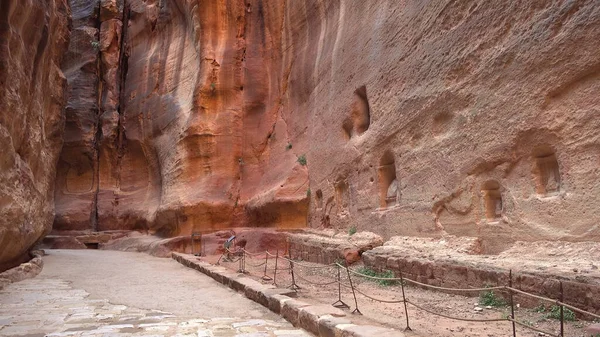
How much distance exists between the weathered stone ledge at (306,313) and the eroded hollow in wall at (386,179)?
393 cm

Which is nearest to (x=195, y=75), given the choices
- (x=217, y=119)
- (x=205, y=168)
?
(x=217, y=119)

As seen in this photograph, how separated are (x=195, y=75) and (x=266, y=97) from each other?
3.42 meters

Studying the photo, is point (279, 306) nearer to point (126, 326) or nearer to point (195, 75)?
point (126, 326)

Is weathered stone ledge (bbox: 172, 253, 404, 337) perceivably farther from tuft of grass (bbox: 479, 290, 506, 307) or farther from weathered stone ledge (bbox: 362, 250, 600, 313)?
weathered stone ledge (bbox: 362, 250, 600, 313)

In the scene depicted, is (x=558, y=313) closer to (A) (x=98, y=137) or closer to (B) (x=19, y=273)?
(B) (x=19, y=273)

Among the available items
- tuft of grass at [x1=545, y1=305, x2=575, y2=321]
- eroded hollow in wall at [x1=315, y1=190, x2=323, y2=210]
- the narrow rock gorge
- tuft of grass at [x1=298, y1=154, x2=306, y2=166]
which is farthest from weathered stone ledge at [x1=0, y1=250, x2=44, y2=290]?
tuft of grass at [x1=545, y1=305, x2=575, y2=321]

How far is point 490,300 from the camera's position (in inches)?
237

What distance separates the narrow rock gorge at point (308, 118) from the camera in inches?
271

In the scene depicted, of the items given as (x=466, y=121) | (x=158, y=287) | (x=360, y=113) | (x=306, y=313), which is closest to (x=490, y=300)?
(x=306, y=313)

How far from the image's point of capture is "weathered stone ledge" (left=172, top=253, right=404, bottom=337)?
434 centimetres

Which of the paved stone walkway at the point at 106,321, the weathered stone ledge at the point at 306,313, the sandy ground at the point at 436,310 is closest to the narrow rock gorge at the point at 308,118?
the sandy ground at the point at 436,310

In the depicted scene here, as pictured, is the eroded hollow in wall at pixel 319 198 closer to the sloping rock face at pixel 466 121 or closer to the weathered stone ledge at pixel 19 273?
the sloping rock face at pixel 466 121

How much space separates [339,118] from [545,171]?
6.94 meters

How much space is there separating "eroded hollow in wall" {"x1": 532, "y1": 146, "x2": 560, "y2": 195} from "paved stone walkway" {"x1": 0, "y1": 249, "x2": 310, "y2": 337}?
421cm
